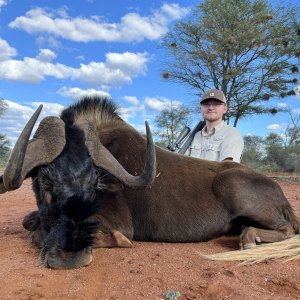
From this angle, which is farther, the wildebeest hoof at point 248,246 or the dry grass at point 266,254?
the wildebeest hoof at point 248,246

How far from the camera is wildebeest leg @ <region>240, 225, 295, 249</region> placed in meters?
4.82

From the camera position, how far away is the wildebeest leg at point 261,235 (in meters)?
4.82

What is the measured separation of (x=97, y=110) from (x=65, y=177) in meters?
1.89

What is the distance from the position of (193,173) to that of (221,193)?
451 millimetres

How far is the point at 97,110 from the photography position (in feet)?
18.9

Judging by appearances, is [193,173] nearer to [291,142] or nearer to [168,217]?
[168,217]

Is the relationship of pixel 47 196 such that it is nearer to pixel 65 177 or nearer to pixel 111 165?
pixel 65 177

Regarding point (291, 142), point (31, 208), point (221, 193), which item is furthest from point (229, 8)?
point (221, 193)

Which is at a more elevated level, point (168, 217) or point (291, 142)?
point (291, 142)

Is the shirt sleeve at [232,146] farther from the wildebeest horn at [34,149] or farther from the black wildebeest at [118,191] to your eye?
the wildebeest horn at [34,149]

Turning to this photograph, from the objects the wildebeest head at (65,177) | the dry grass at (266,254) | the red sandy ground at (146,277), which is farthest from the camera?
the dry grass at (266,254)

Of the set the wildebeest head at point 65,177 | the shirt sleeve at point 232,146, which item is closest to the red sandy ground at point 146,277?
the wildebeest head at point 65,177

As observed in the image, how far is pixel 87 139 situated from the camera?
4508 mm

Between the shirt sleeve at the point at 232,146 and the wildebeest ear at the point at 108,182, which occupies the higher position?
the shirt sleeve at the point at 232,146
